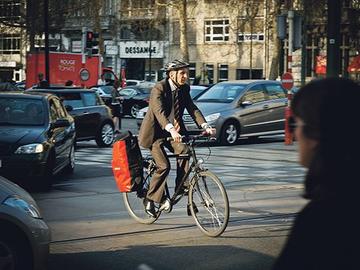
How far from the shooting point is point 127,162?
324 inches

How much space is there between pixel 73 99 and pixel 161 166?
1092cm

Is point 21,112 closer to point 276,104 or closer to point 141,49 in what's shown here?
point 276,104

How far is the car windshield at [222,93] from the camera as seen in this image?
64.4 feet

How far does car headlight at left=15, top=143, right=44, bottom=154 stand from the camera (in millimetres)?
10711

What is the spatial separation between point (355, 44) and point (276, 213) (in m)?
43.9

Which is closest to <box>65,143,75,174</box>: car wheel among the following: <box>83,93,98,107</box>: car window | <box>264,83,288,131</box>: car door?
<box>83,93,98,107</box>: car window

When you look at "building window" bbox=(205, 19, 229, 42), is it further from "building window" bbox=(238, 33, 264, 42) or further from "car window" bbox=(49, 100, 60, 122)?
"car window" bbox=(49, 100, 60, 122)

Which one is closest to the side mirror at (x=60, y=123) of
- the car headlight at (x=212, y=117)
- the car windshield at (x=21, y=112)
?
the car windshield at (x=21, y=112)

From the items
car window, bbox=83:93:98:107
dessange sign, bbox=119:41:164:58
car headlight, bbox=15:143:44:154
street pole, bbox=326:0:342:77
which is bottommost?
car headlight, bbox=15:143:44:154

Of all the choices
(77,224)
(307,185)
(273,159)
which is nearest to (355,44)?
(273,159)

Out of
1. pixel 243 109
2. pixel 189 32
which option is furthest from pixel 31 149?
pixel 189 32

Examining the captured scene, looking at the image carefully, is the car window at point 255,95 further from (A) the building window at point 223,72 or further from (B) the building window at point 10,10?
(A) the building window at point 223,72

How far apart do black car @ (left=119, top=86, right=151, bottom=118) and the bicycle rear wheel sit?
2513cm

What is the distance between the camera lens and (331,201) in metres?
2.16
